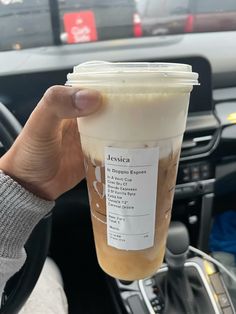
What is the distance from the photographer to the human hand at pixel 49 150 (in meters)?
0.54

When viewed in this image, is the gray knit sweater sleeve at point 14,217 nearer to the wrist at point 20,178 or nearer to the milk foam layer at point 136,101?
the wrist at point 20,178

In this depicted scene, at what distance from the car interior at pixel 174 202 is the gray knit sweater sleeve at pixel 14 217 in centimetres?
12

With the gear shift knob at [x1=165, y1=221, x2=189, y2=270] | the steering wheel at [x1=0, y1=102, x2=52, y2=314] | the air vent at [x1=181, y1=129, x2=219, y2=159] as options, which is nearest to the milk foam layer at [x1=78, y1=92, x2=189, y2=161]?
the steering wheel at [x1=0, y1=102, x2=52, y2=314]

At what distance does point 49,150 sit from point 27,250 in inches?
10.5

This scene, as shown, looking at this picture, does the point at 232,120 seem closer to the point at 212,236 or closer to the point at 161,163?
the point at 212,236

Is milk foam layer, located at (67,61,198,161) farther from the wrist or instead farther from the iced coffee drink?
the wrist

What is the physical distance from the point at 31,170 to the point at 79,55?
78cm

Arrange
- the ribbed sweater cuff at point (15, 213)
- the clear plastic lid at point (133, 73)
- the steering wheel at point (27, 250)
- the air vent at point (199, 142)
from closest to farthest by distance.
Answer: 1. the clear plastic lid at point (133, 73)
2. the ribbed sweater cuff at point (15, 213)
3. the steering wheel at point (27, 250)
4. the air vent at point (199, 142)

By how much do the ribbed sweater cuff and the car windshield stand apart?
86cm

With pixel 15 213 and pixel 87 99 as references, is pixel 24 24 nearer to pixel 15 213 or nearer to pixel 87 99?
pixel 15 213

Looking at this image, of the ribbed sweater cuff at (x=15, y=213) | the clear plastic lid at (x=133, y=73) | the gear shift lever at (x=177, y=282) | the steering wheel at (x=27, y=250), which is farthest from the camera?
the gear shift lever at (x=177, y=282)

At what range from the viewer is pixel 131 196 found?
0.53 m

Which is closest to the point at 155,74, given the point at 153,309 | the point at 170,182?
the point at 170,182

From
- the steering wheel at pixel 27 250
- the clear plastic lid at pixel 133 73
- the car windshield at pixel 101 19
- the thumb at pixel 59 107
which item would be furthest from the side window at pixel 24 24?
the clear plastic lid at pixel 133 73
